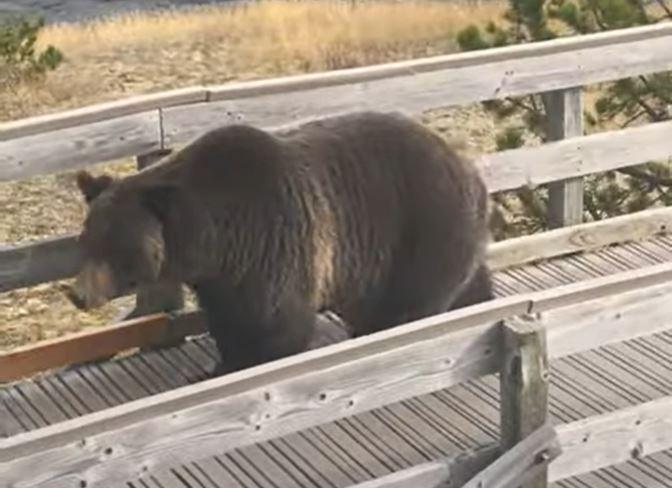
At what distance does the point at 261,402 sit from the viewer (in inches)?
150

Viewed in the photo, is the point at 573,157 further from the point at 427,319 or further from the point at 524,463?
the point at 427,319

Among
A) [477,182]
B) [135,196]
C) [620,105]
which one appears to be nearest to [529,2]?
[620,105]

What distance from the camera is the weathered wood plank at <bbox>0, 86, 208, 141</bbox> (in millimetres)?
5262

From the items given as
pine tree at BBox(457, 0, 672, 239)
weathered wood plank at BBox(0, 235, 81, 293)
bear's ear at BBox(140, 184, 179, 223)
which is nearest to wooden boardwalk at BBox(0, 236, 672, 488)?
weathered wood plank at BBox(0, 235, 81, 293)

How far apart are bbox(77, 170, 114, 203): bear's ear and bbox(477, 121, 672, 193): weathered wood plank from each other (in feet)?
5.99

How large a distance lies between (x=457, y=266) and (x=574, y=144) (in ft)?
4.23

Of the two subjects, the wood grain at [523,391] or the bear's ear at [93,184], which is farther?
the bear's ear at [93,184]

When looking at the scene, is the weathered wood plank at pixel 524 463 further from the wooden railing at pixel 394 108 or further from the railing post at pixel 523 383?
the wooden railing at pixel 394 108

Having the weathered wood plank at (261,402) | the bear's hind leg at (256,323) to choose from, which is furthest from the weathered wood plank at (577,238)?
the weathered wood plank at (261,402)

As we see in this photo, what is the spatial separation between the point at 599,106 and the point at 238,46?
433 inches

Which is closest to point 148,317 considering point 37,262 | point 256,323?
point 37,262

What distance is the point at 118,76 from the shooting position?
18.1m

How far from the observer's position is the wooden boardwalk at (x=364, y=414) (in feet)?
16.4

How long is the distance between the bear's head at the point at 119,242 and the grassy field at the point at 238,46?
8.69 m
